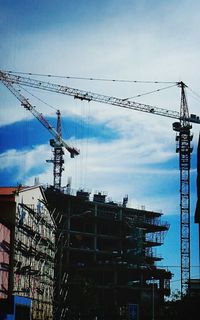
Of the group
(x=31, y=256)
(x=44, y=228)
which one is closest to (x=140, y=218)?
(x=44, y=228)

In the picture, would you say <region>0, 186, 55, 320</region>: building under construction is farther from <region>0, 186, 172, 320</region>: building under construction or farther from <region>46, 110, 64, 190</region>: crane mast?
<region>46, 110, 64, 190</region>: crane mast

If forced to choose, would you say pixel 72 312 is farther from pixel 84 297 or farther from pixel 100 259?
pixel 100 259

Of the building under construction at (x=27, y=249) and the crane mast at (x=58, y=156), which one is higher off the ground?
the crane mast at (x=58, y=156)

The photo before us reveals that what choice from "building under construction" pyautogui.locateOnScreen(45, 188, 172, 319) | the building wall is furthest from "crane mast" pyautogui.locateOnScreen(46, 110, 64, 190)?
the building wall

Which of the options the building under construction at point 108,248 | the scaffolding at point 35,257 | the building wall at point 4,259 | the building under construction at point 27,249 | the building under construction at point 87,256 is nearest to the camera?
the building wall at point 4,259

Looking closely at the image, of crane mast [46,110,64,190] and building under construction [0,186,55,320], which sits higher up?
crane mast [46,110,64,190]

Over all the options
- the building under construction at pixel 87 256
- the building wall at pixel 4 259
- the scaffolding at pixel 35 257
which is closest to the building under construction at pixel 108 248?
the building under construction at pixel 87 256

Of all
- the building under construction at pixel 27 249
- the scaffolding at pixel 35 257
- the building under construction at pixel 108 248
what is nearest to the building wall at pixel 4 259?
the building under construction at pixel 27 249

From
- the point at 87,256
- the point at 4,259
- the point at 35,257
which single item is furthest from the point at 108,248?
the point at 4,259

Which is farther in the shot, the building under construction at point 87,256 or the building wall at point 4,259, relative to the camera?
the building under construction at point 87,256

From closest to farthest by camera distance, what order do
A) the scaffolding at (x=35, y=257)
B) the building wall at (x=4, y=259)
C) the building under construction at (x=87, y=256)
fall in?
the building wall at (x=4, y=259) → the scaffolding at (x=35, y=257) → the building under construction at (x=87, y=256)

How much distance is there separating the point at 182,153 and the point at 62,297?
42.1 m

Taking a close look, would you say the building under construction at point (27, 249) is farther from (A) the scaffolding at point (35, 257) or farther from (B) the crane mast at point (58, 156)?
(B) the crane mast at point (58, 156)

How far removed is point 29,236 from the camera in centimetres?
7200
